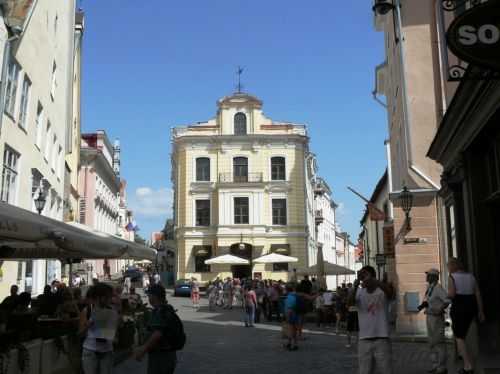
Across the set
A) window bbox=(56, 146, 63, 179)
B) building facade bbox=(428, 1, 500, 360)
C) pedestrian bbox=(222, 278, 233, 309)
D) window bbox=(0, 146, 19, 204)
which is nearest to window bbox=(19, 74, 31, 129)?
window bbox=(0, 146, 19, 204)

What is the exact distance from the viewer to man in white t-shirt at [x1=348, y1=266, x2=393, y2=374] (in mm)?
7482

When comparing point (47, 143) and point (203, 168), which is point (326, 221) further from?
point (47, 143)

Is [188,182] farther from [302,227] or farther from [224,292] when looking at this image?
[224,292]

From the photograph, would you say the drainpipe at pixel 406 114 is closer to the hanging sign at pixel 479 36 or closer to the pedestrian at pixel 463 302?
the pedestrian at pixel 463 302

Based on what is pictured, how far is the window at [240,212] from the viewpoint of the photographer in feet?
154

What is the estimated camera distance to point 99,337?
24.1ft

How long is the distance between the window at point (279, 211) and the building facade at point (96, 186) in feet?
43.4

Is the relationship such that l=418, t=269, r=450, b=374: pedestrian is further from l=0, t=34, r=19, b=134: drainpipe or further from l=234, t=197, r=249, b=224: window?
l=234, t=197, r=249, b=224: window

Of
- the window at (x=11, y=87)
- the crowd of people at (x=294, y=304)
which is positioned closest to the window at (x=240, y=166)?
the crowd of people at (x=294, y=304)

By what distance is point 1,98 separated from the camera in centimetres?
1639

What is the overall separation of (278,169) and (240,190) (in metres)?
3.67

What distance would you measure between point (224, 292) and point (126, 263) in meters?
39.2

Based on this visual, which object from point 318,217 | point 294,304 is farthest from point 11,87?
point 318,217

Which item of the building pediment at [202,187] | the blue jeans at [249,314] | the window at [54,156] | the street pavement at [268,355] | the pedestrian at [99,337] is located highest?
the building pediment at [202,187]
